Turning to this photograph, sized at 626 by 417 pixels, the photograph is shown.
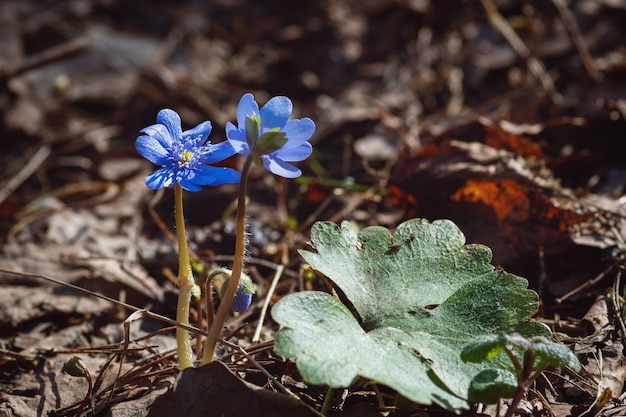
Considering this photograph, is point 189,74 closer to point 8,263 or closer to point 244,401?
point 8,263

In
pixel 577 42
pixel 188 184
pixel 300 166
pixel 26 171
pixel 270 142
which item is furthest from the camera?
pixel 577 42

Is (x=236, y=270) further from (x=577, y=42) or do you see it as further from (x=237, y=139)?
(x=577, y=42)

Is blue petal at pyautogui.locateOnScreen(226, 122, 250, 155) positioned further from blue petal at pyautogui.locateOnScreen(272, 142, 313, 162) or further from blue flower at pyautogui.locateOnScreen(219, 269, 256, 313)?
blue flower at pyautogui.locateOnScreen(219, 269, 256, 313)

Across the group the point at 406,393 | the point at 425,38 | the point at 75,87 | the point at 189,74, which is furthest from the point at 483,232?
the point at 75,87

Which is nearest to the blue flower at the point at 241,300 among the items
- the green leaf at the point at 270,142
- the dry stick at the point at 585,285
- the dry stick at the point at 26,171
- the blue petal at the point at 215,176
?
the blue petal at the point at 215,176

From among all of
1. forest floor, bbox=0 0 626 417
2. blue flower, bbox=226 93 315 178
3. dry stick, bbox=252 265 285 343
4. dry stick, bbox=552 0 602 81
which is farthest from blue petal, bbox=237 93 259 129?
dry stick, bbox=552 0 602 81

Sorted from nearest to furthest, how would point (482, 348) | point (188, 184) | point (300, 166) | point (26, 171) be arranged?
point (482, 348) → point (188, 184) → point (300, 166) → point (26, 171)

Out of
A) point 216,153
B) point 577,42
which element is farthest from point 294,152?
point 577,42
